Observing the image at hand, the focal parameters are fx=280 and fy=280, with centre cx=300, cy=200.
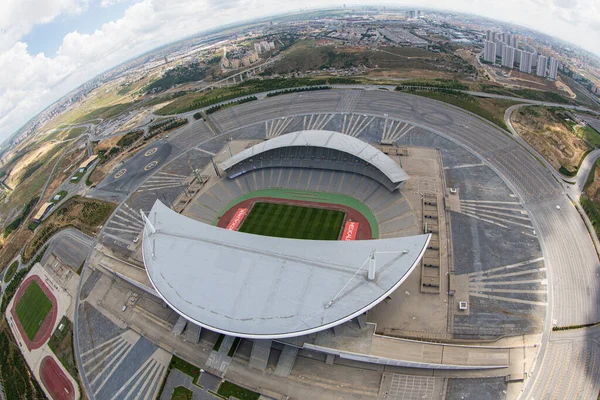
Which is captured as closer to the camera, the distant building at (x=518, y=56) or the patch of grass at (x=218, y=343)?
the patch of grass at (x=218, y=343)

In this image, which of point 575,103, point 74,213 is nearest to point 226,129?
point 74,213

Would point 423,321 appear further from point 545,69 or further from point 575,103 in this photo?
point 545,69

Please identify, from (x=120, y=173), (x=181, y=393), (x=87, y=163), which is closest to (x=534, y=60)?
(x=120, y=173)

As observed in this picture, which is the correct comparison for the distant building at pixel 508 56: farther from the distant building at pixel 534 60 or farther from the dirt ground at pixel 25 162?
the dirt ground at pixel 25 162

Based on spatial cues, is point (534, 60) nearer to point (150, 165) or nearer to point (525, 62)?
point (525, 62)

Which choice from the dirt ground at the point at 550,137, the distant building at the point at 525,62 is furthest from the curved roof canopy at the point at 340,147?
the distant building at the point at 525,62

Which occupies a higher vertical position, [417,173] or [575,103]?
[575,103]
